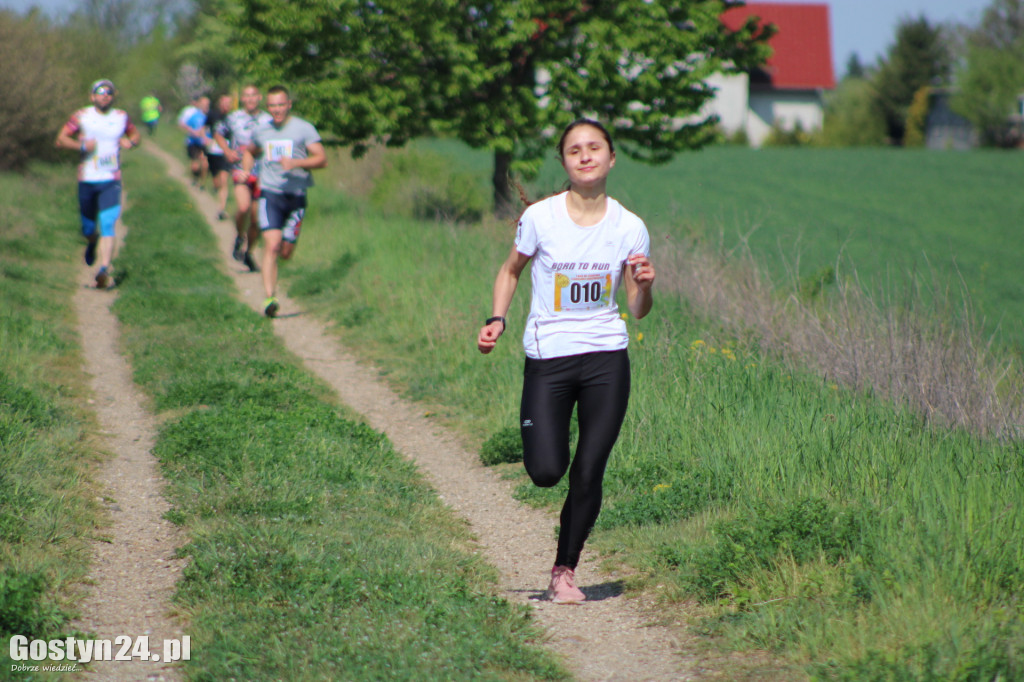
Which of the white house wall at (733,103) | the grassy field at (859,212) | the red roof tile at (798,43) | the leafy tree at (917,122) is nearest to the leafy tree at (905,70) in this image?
the leafy tree at (917,122)

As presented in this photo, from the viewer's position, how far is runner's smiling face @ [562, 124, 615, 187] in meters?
A: 4.26

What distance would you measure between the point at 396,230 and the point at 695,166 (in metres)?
30.1

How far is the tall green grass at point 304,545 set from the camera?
378cm

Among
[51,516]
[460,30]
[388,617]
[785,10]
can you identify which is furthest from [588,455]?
[785,10]

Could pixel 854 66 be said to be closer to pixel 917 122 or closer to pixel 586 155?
pixel 917 122

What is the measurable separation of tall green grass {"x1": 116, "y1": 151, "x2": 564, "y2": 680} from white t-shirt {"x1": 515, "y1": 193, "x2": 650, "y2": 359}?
1148 millimetres

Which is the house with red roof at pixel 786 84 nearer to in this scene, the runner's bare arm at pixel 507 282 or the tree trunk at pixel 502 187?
the tree trunk at pixel 502 187

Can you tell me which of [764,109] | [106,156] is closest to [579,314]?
[106,156]

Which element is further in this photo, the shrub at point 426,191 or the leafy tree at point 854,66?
the leafy tree at point 854,66

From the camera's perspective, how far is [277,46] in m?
15.5

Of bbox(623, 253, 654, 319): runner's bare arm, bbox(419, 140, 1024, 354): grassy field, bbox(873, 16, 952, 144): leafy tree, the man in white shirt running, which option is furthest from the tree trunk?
bbox(873, 16, 952, 144): leafy tree

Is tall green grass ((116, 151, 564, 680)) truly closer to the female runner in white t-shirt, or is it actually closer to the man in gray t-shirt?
the female runner in white t-shirt

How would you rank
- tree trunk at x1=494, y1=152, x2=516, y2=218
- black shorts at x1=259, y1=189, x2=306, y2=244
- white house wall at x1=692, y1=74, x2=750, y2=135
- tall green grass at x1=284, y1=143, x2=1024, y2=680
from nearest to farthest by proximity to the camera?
tall green grass at x1=284, y1=143, x2=1024, y2=680, black shorts at x1=259, y1=189, x2=306, y2=244, tree trunk at x1=494, y1=152, x2=516, y2=218, white house wall at x1=692, y1=74, x2=750, y2=135

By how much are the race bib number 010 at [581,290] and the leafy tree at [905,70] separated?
76347 mm
